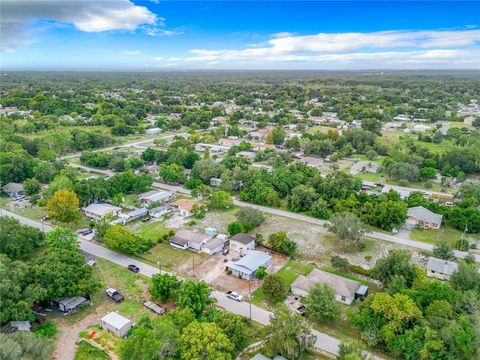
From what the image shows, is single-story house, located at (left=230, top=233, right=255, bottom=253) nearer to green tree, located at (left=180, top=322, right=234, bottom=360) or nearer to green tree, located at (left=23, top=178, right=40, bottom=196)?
green tree, located at (left=180, top=322, right=234, bottom=360)

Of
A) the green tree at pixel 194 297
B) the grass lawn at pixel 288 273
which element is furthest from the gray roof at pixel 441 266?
the green tree at pixel 194 297

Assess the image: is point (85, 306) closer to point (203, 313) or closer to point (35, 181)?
point (203, 313)

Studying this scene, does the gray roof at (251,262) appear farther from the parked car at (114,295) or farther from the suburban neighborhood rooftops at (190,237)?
the parked car at (114,295)

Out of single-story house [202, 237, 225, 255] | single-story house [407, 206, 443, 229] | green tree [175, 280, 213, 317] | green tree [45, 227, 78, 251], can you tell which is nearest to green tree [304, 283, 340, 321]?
green tree [175, 280, 213, 317]

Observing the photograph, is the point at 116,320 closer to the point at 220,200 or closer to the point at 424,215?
the point at 220,200

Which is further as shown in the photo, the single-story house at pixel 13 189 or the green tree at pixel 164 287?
the single-story house at pixel 13 189
